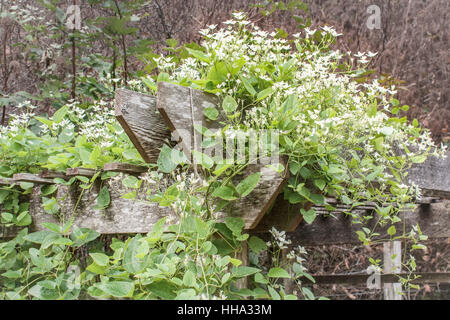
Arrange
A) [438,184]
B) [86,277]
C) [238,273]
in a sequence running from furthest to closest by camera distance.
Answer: [438,184], [86,277], [238,273]

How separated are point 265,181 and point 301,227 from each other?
1041 millimetres

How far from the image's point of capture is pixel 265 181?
113 centimetres

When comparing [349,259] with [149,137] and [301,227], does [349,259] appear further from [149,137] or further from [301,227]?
[149,137]

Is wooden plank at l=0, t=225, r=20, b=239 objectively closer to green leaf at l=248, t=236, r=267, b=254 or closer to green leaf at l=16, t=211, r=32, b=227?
green leaf at l=16, t=211, r=32, b=227

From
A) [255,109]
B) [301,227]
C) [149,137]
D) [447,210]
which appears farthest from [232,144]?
[447,210]

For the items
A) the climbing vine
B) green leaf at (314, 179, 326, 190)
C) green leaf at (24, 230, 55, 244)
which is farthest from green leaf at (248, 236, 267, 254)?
green leaf at (24, 230, 55, 244)

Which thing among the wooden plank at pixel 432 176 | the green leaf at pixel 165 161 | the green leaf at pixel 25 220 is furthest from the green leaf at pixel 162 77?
the wooden plank at pixel 432 176

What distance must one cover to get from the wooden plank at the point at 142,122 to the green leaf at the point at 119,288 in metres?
0.36

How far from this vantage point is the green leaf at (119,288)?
993 millimetres

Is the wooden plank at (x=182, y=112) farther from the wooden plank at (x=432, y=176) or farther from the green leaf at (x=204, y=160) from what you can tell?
the wooden plank at (x=432, y=176)

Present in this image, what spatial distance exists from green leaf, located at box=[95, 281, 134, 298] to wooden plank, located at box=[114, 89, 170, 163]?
1.18 feet

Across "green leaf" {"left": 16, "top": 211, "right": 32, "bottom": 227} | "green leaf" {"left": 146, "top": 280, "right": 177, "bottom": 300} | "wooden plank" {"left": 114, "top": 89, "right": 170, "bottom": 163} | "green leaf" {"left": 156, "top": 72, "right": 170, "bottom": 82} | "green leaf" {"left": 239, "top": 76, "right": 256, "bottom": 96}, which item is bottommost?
"green leaf" {"left": 146, "top": 280, "right": 177, "bottom": 300}

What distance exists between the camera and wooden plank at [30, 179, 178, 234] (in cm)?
135

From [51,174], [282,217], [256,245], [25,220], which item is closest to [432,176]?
[282,217]
